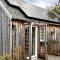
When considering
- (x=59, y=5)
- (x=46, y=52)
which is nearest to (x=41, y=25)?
(x=46, y=52)

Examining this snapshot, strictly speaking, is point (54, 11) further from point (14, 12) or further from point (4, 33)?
point (4, 33)

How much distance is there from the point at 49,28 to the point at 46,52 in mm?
3070

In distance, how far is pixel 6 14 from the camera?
1347cm

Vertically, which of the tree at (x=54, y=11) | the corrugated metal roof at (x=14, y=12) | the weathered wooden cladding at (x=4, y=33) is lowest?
the weathered wooden cladding at (x=4, y=33)

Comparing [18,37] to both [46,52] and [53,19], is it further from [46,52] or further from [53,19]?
[53,19]

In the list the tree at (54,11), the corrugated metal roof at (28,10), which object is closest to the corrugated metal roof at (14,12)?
the corrugated metal roof at (28,10)

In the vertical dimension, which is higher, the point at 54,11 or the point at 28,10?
the point at 54,11

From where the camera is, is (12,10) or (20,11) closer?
(12,10)

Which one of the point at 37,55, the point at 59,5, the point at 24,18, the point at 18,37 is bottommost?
the point at 37,55

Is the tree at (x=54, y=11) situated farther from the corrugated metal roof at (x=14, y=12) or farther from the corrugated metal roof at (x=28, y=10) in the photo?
the corrugated metal roof at (x=14, y=12)

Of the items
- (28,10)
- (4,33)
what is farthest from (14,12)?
(28,10)

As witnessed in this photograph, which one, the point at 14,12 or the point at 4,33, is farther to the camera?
the point at 14,12

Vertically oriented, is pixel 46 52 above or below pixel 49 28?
below

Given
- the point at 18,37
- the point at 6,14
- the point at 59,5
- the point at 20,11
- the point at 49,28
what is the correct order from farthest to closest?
1. the point at 59,5
2. the point at 49,28
3. the point at 20,11
4. the point at 18,37
5. the point at 6,14
